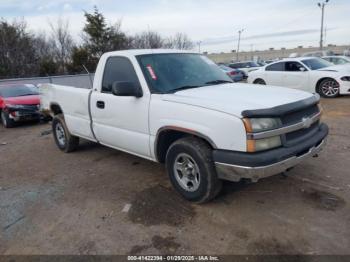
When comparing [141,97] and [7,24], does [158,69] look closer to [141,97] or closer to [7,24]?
[141,97]

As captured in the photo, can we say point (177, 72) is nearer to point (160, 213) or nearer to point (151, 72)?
point (151, 72)

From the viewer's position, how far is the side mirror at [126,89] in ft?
13.0

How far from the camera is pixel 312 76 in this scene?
455 inches

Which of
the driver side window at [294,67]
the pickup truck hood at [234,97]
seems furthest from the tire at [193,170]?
the driver side window at [294,67]

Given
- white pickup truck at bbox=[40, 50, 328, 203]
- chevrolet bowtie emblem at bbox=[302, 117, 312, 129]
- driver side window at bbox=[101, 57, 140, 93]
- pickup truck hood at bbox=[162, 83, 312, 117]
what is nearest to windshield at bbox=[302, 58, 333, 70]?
white pickup truck at bbox=[40, 50, 328, 203]

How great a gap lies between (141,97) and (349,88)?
963cm

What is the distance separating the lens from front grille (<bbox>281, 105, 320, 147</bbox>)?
339 cm

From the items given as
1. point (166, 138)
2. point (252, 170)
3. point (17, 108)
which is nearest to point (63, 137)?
point (166, 138)

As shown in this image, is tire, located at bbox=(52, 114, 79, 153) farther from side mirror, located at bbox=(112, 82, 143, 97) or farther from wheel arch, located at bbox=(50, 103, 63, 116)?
side mirror, located at bbox=(112, 82, 143, 97)

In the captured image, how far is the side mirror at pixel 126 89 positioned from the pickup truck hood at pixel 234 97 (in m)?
0.43

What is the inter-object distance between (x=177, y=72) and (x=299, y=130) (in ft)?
5.95

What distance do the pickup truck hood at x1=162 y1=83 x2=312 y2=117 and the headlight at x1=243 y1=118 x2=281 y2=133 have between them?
0.12m

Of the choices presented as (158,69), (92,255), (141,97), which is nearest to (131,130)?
(141,97)

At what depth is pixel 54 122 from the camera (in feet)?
21.6
